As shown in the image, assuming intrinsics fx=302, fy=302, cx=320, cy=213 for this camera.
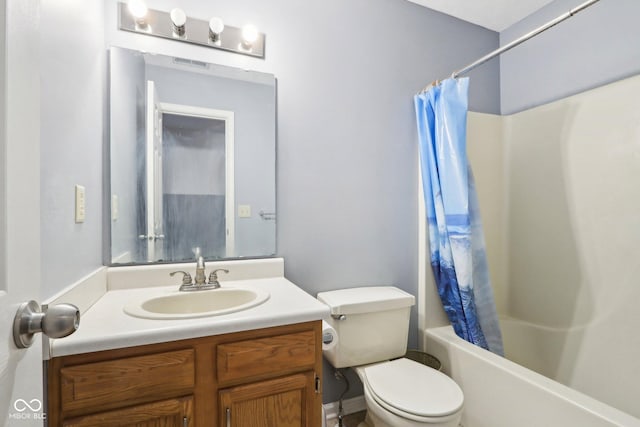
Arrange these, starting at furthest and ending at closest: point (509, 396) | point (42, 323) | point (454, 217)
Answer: point (454, 217) → point (509, 396) → point (42, 323)

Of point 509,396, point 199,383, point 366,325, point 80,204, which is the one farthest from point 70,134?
point 509,396

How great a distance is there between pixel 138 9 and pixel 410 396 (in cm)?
198

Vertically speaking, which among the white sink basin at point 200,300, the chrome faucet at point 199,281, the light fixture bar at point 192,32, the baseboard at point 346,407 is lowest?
the baseboard at point 346,407

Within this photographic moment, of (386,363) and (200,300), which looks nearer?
(200,300)

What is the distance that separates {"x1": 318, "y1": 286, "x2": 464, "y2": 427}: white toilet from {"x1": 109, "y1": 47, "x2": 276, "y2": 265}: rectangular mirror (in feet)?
1.75

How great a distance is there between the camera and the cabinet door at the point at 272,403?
3.16 ft

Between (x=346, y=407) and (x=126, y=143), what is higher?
(x=126, y=143)

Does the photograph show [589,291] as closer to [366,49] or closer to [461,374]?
[461,374]

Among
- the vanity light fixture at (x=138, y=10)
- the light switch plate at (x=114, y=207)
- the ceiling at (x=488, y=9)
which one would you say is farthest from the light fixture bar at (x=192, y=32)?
the ceiling at (x=488, y=9)

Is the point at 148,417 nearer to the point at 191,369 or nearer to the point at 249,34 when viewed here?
the point at 191,369

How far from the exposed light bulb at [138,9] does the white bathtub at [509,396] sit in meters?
2.16

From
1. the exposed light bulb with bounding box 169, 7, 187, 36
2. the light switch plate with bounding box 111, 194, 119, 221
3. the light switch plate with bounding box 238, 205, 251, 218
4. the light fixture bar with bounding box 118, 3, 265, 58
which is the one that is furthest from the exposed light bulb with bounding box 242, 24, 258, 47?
the light switch plate with bounding box 111, 194, 119, 221

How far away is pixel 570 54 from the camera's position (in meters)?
1.84

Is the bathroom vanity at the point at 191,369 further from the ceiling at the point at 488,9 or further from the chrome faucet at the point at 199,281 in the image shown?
the ceiling at the point at 488,9
